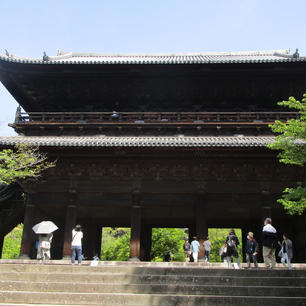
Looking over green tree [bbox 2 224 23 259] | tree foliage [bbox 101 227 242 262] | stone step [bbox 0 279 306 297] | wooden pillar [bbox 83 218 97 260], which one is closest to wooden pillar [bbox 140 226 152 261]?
wooden pillar [bbox 83 218 97 260]

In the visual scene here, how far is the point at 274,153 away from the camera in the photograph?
14.8m

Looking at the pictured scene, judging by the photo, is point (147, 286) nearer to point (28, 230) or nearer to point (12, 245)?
point (28, 230)

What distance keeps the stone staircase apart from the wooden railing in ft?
28.5

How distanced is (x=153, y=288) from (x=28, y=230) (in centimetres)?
855

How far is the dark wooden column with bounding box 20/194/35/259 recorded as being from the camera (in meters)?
15.0

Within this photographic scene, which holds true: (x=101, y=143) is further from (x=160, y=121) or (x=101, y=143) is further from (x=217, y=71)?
(x=217, y=71)

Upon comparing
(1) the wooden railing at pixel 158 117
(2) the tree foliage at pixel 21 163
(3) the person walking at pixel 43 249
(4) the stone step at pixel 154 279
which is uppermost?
(1) the wooden railing at pixel 158 117

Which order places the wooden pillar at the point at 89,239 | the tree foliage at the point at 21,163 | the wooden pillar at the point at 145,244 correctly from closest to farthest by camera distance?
the tree foliage at the point at 21,163 → the wooden pillar at the point at 89,239 → the wooden pillar at the point at 145,244

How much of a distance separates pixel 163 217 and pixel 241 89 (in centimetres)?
806

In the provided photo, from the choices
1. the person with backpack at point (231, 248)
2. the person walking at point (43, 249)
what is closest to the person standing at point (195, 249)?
the person with backpack at point (231, 248)

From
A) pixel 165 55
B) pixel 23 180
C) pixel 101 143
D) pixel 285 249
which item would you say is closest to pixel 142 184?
pixel 101 143

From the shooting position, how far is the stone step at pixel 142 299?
8.04 m

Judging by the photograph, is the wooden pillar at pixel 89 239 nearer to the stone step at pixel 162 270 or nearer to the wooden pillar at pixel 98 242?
the wooden pillar at pixel 98 242

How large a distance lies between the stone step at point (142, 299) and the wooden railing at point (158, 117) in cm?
1004
